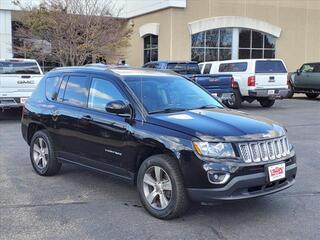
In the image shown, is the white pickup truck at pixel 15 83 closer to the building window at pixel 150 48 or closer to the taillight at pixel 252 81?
the taillight at pixel 252 81

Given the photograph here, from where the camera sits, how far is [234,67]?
19.7 meters

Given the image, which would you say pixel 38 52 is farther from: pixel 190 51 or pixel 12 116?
pixel 12 116

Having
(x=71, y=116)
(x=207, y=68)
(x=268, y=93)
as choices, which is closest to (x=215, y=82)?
(x=268, y=93)

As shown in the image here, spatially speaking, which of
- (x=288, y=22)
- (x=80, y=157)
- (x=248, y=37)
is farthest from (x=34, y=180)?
(x=288, y=22)

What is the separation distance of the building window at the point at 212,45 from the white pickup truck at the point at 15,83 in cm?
1501

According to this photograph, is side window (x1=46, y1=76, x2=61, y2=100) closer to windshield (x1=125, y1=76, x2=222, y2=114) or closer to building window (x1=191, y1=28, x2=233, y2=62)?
windshield (x1=125, y1=76, x2=222, y2=114)

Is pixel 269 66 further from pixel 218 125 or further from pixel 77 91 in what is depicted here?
pixel 218 125

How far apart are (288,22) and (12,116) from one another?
20.5 meters

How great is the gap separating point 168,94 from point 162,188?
1.44 meters

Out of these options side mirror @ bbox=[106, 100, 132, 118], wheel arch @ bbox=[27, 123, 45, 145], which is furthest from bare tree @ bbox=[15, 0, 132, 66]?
side mirror @ bbox=[106, 100, 132, 118]

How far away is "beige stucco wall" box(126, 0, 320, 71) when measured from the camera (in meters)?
27.5

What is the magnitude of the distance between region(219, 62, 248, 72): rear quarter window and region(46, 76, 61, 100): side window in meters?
12.6

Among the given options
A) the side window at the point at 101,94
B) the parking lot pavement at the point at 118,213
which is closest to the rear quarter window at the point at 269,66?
the parking lot pavement at the point at 118,213

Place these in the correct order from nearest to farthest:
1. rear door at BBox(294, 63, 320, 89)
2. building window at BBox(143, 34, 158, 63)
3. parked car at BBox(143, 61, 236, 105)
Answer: parked car at BBox(143, 61, 236, 105), rear door at BBox(294, 63, 320, 89), building window at BBox(143, 34, 158, 63)
